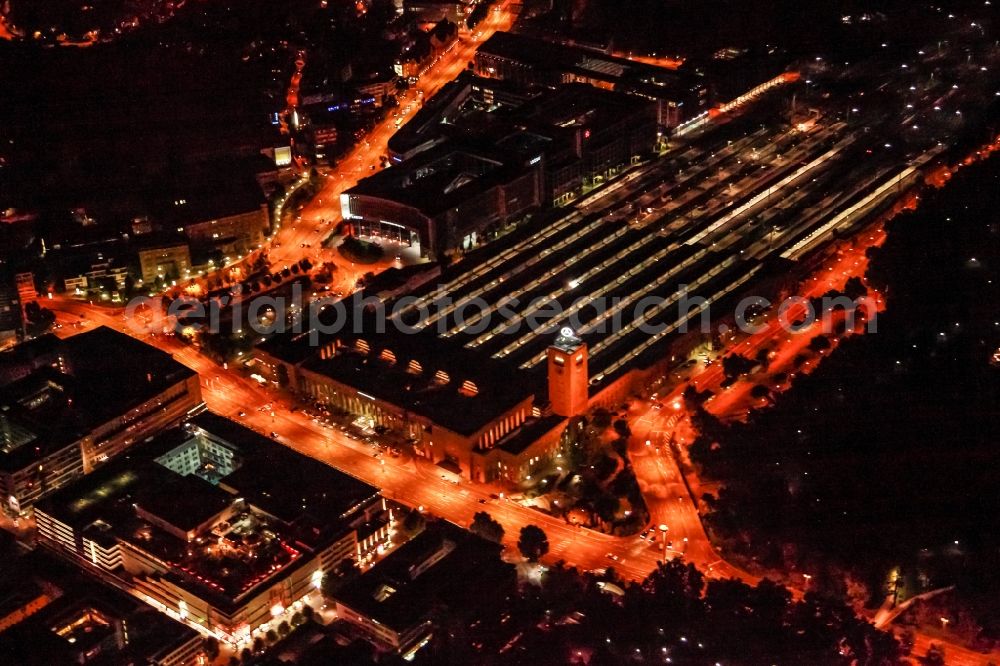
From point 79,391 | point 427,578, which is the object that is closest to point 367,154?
point 79,391

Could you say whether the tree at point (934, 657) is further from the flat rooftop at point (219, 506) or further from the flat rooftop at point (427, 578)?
the flat rooftop at point (219, 506)

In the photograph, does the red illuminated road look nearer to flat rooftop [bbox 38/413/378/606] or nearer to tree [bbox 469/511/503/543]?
Answer: flat rooftop [bbox 38/413/378/606]

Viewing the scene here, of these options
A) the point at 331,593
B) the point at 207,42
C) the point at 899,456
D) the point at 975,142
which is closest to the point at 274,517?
the point at 331,593

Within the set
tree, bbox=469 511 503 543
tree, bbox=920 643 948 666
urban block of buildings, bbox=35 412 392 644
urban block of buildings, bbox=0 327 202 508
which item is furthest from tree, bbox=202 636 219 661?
tree, bbox=920 643 948 666

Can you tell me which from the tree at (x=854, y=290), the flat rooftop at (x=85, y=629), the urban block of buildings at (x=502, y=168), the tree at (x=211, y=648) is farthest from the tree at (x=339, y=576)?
the tree at (x=854, y=290)

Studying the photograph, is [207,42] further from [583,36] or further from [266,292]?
[266,292]

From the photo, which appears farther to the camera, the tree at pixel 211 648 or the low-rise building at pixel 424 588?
the tree at pixel 211 648
